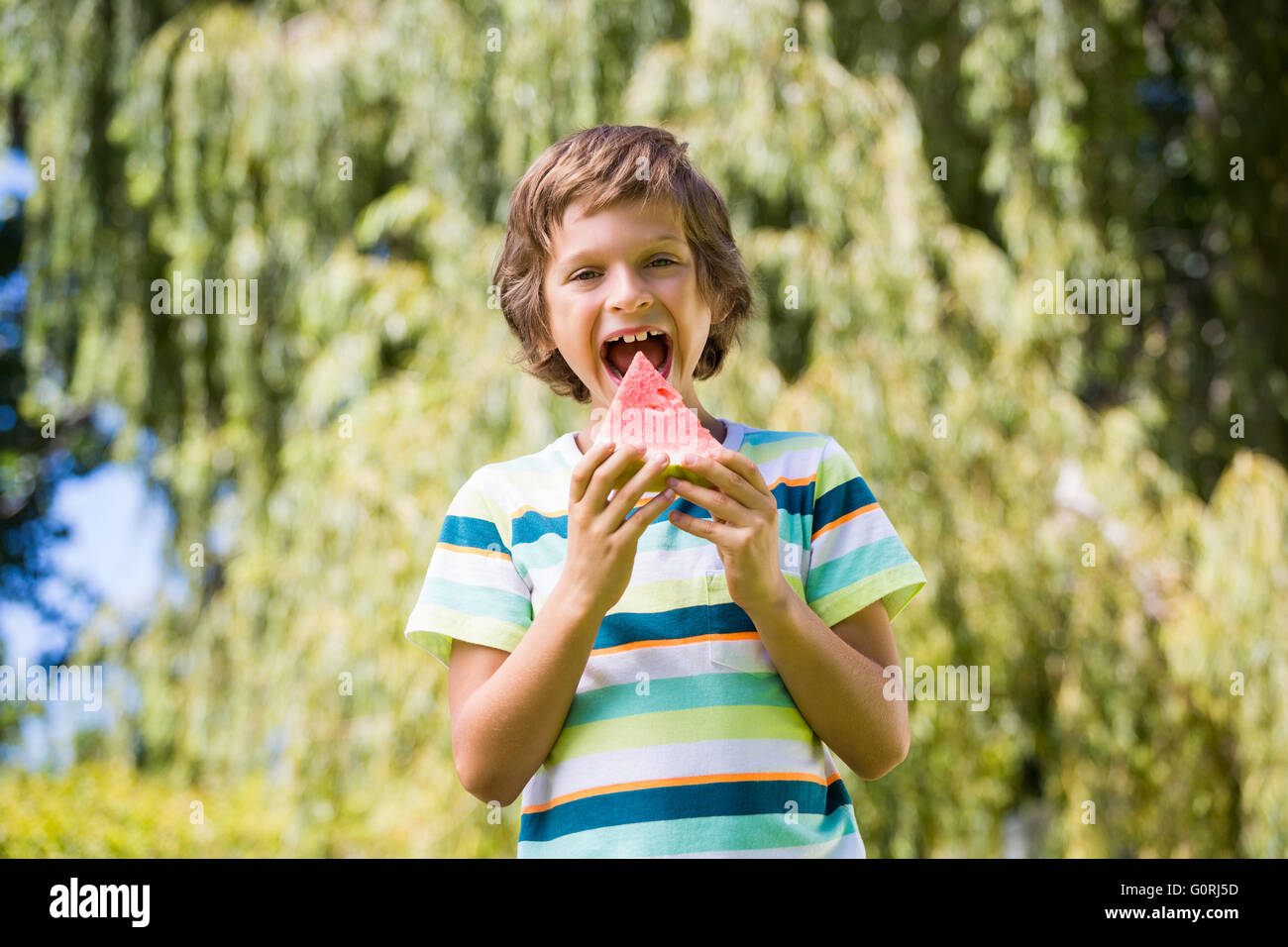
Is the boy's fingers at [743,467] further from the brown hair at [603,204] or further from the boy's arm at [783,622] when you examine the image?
the brown hair at [603,204]

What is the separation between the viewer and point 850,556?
1.56 metres

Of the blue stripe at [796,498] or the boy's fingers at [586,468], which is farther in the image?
the blue stripe at [796,498]

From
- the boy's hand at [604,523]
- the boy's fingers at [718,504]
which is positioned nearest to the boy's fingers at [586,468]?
the boy's hand at [604,523]

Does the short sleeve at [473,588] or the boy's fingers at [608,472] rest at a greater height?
the boy's fingers at [608,472]

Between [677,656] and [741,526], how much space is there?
19 cm

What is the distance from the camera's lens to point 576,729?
1479 millimetres

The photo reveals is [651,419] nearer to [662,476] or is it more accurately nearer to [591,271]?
[662,476]

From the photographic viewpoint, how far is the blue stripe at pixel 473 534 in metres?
1.59

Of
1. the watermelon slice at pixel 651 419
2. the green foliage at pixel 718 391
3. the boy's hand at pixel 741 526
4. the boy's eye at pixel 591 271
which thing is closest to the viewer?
the boy's hand at pixel 741 526

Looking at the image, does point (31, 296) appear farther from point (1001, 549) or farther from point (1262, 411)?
point (1262, 411)

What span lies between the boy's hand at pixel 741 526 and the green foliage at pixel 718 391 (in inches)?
120

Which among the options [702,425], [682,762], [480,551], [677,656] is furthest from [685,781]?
[702,425]

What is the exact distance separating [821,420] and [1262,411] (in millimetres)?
2342

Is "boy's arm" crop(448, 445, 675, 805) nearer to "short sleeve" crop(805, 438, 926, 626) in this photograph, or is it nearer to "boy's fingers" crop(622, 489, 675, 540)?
"boy's fingers" crop(622, 489, 675, 540)
